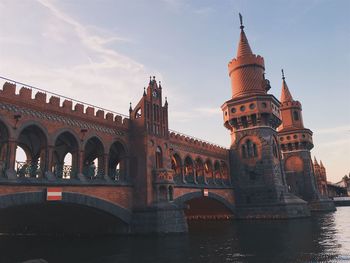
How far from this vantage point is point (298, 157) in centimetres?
5616

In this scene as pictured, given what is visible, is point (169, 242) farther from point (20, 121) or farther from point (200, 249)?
point (20, 121)

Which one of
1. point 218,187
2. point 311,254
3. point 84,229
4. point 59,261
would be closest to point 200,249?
point 311,254

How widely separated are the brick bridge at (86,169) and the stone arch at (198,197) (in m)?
0.13

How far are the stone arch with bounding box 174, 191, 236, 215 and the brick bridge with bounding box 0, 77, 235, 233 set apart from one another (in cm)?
13

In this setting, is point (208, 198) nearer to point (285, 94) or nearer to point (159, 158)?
point (159, 158)

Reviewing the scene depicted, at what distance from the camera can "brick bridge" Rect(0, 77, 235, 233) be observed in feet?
62.1

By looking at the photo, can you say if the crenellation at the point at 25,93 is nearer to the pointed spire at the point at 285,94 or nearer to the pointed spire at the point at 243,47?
the pointed spire at the point at 243,47

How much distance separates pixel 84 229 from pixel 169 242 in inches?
388

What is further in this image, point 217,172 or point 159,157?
point 217,172

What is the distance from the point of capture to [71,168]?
22.3m

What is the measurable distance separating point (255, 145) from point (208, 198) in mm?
10189

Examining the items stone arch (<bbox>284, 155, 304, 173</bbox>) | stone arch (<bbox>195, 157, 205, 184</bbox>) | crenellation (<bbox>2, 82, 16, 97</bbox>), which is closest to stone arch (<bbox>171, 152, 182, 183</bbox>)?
stone arch (<bbox>195, 157, 205, 184</bbox>)

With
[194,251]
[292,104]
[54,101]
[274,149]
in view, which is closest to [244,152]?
[274,149]

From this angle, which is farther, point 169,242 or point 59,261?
point 169,242
